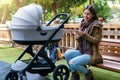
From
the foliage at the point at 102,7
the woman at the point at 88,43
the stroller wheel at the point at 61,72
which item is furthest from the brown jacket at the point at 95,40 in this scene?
the foliage at the point at 102,7

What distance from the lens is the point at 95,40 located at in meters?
4.07

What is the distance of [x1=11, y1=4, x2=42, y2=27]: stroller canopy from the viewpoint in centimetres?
422

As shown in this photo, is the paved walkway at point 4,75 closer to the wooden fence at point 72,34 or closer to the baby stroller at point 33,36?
the baby stroller at point 33,36

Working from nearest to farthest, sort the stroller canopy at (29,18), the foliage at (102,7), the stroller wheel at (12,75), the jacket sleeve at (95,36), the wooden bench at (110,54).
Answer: the jacket sleeve at (95,36) < the stroller canopy at (29,18) < the wooden bench at (110,54) < the stroller wheel at (12,75) < the foliage at (102,7)

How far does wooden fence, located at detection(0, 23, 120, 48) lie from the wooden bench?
0.18 meters

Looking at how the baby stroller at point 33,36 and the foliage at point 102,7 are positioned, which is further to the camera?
the foliage at point 102,7

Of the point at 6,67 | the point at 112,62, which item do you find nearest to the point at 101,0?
the point at 6,67

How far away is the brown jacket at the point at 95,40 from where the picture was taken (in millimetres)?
4070

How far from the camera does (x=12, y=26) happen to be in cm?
439

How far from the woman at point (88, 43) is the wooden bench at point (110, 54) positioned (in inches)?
7.1

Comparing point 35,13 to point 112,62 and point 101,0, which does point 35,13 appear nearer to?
point 112,62

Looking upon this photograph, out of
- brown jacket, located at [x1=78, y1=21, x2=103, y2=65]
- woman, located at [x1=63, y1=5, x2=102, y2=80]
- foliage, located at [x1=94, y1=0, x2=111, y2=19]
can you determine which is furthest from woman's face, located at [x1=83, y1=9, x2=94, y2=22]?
foliage, located at [x1=94, y1=0, x2=111, y2=19]

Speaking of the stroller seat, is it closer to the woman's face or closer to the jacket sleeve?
the woman's face

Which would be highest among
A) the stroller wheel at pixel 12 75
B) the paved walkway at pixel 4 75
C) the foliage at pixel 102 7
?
the foliage at pixel 102 7
